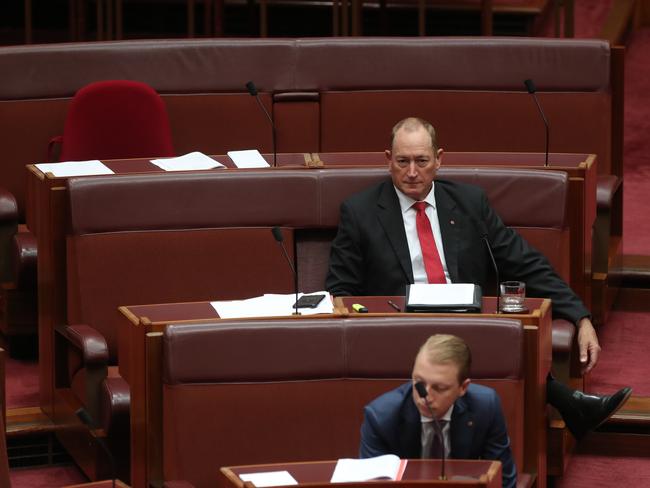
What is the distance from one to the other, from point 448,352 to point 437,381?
0.03 m

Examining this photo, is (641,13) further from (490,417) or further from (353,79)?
(490,417)

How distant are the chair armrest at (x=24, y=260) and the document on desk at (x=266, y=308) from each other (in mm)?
340

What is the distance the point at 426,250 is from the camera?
1.61 m

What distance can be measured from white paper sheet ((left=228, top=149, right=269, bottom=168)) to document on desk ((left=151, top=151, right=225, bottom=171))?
0.02 meters

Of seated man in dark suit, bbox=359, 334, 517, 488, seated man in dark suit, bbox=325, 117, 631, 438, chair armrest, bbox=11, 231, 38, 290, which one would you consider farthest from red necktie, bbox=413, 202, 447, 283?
chair armrest, bbox=11, 231, 38, 290

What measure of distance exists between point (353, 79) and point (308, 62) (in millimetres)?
65

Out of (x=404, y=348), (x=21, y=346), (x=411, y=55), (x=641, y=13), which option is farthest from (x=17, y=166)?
(x=641, y=13)

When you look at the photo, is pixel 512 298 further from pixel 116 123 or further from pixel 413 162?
pixel 116 123

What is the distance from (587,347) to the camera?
154 centimetres

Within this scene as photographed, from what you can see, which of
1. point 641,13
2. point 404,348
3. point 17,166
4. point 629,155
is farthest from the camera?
point 641,13

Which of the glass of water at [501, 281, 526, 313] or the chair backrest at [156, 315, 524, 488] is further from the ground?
the glass of water at [501, 281, 526, 313]

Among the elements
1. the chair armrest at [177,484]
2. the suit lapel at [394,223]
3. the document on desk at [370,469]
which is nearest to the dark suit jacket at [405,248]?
the suit lapel at [394,223]

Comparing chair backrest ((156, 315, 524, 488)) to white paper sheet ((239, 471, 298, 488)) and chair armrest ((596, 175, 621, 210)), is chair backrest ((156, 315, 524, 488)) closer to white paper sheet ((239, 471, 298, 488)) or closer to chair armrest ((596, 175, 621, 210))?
white paper sheet ((239, 471, 298, 488))

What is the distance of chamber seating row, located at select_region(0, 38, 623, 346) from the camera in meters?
1.96
